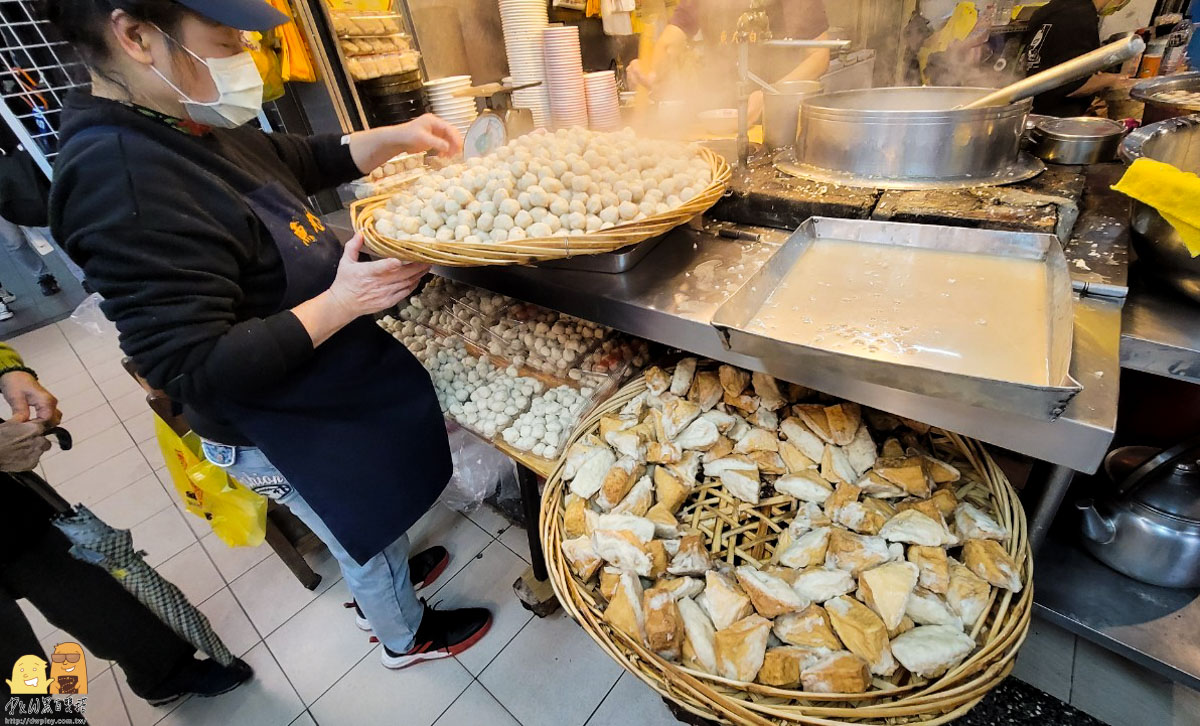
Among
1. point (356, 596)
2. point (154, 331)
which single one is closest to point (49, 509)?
point (356, 596)

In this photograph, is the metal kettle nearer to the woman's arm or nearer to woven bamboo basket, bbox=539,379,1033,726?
woven bamboo basket, bbox=539,379,1033,726

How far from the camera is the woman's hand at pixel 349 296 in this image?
3.30ft

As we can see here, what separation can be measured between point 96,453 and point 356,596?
2649mm

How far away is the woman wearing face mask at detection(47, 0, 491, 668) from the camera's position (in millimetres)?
824

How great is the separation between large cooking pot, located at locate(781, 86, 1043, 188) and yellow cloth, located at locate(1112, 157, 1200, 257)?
1.48 ft

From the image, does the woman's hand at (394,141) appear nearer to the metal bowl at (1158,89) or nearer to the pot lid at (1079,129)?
the pot lid at (1079,129)

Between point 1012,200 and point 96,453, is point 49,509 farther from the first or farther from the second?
point 1012,200

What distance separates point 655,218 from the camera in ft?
3.23

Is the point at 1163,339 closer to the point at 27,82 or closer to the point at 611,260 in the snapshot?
the point at 611,260

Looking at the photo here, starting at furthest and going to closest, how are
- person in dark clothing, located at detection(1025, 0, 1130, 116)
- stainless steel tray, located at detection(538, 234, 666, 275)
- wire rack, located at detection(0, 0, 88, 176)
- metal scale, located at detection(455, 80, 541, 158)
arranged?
1. wire rack, located at detection(0, 0, 88, 176)
2. person in dark clothing, located at detection(1025, 0, 1130, 116)
3. metal scale, located at detection(455, 80, 541, 158)
4. stainless steel tray, located at detection(538, 234, 666, 275)

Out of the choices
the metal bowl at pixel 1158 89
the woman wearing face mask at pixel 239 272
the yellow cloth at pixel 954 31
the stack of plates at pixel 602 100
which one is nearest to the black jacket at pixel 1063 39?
the yellow cloth at pixel 954 31

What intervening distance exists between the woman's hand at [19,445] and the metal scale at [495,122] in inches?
50.7

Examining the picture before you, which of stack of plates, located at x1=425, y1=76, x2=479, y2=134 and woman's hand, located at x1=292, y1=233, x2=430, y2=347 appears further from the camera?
stack of plates, located at x1=425, y1=76, x2=479, y2=134

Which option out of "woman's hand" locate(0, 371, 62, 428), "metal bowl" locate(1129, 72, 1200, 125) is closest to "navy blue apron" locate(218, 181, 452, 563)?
"woman's hand" locate(0, 371, 62, 428)
